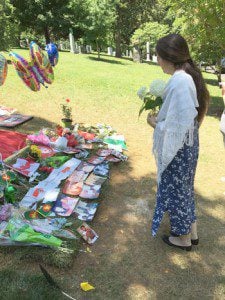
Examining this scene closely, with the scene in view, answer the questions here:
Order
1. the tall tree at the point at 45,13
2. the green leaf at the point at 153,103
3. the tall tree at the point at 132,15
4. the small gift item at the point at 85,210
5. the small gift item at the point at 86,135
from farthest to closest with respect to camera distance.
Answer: the tall tree at the point at 132,15 < the tall tree at the point at 45,13 < the small gift item at the point at 86,135 < the small gift item at the point at 85,210 < the green leaf at the point at 153,103

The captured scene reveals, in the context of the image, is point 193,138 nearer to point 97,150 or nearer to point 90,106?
point 97,150

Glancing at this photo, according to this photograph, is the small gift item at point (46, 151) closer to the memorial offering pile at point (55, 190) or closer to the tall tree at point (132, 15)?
the memorial offering pile at point (55, 190)

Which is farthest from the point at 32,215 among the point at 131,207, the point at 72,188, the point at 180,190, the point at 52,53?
the point at 52,53

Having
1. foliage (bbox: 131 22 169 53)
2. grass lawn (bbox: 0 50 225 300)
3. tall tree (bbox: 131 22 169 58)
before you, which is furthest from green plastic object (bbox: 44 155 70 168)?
foliage (bbox: 131 22 169 53)

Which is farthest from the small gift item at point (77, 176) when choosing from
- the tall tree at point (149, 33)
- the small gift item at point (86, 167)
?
the tall tree at point (149, 33)

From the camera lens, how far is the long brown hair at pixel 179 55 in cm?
314

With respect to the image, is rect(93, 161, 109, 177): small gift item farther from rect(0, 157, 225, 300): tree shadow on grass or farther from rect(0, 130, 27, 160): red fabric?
rect(0, 130, 27, 160): red fabric

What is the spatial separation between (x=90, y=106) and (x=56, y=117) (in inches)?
57.2

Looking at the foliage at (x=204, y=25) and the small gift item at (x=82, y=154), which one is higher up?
the foliage at (x=204, y=25)

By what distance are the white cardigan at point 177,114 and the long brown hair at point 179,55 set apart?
104 mm

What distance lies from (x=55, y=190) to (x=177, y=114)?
221 centimetres

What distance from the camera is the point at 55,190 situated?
4656 millimetres

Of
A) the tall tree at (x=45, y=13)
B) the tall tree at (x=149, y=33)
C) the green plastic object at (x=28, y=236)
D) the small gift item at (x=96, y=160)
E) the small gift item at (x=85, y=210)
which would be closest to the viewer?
the green plastic object at (x=28, y=236)

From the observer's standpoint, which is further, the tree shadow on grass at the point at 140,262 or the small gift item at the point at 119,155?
the small gift item at the point at 119,155
